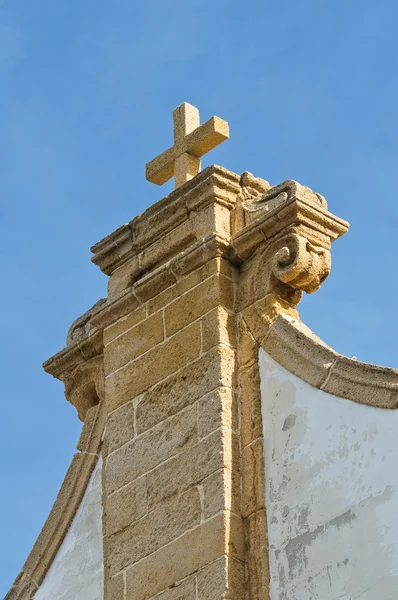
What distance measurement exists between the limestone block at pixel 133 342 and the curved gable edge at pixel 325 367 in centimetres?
66

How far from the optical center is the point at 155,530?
7.17 metres

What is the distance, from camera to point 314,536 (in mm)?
6516

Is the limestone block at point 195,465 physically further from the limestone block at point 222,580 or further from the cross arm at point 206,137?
the cross arm at point 206,137

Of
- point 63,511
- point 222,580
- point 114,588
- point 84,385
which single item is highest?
point 84,385

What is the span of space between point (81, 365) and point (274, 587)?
6.82ft

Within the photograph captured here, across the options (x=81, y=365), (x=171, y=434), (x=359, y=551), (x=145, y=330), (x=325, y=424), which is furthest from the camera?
(x=81, y=365)

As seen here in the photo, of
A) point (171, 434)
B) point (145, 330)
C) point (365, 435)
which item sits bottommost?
point (365, 435)

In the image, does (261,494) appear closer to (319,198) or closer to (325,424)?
(325,424)

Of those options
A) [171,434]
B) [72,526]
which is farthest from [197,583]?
[72,526]

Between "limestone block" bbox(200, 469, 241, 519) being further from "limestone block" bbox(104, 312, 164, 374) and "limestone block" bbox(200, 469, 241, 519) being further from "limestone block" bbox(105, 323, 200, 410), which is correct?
"limestone block" bbox(104, 312, 164, 374)

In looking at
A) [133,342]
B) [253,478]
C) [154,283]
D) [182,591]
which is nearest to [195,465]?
[253,478]

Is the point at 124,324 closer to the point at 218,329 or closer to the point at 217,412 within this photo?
the point at 218,329

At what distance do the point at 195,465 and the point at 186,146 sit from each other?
71.3 inches

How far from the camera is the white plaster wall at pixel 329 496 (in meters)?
6.25
